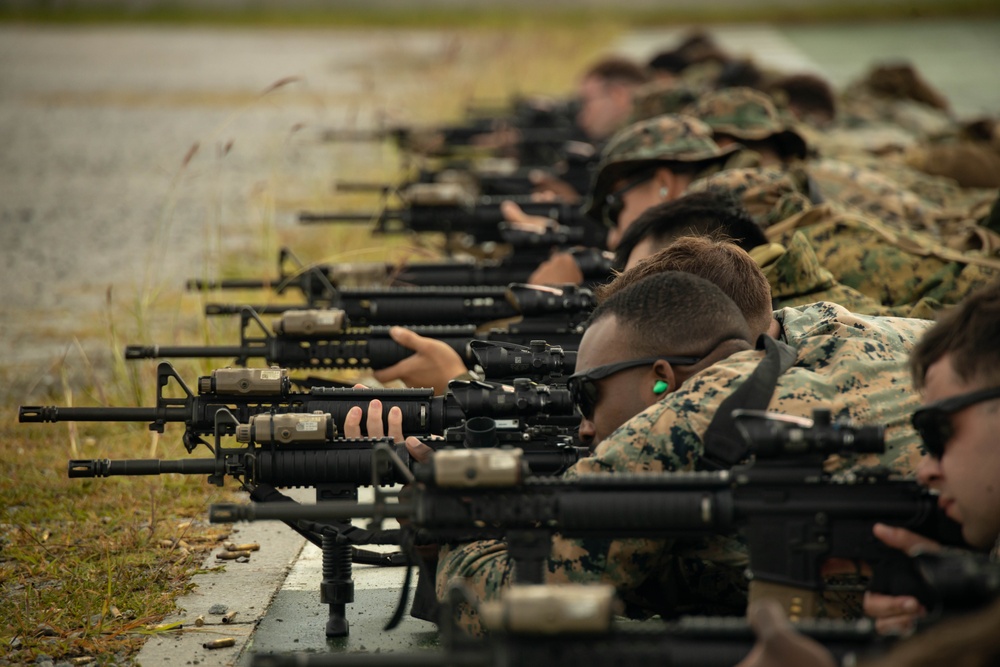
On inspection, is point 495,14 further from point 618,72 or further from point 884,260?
point 884,260

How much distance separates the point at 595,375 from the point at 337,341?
2.08 meters

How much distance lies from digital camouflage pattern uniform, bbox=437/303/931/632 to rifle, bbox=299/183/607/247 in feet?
14.9

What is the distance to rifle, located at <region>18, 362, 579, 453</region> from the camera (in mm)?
4402

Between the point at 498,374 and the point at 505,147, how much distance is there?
900 centimetres

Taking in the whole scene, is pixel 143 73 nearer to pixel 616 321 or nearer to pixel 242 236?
pixel 242 236

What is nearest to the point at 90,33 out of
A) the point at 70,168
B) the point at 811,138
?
the point at 70,168

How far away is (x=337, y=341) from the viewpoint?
5.72 meters

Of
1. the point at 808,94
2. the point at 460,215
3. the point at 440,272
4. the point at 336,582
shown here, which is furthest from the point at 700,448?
the point at 808,94

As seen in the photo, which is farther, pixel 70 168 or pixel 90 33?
pixel 90 33

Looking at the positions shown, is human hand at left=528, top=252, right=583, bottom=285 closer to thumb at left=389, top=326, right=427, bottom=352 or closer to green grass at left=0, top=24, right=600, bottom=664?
green grass at left=0, top=24, right=600, bottom=664

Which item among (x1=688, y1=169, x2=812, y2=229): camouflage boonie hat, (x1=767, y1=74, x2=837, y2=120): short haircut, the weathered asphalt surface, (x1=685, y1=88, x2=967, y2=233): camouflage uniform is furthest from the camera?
(x1=767, y1=74, x2=837, y2=120): short haircut

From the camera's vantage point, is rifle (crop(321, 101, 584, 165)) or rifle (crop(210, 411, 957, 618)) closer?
rifle (crop(210, 411, 957, 618))

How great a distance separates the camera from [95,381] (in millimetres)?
6430

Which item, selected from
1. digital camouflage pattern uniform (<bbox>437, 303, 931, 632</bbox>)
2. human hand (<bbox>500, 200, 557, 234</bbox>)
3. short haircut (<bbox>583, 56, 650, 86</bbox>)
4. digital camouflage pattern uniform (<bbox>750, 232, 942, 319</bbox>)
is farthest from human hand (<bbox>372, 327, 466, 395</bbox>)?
short haircut (<bbox>583, 56, 650, 86</bbox>)
